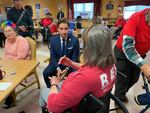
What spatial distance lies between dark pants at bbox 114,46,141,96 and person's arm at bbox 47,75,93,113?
93cm

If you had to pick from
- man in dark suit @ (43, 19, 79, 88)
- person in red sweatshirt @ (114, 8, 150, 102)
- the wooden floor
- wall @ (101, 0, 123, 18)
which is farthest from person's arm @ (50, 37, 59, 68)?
wall @ (101, 0, 123, 18)

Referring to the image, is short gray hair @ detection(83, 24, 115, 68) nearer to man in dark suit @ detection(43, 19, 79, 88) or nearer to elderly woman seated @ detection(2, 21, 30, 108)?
man in dark suit @ detection(43, 19, 79, 88)

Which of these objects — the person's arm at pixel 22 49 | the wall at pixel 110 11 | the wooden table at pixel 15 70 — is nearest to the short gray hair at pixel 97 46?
the wooden table at pixel 15 70

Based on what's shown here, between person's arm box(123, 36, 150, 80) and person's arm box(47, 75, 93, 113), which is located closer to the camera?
person's arm box(47, 75, 93, 113)

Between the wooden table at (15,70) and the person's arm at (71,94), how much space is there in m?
0.54

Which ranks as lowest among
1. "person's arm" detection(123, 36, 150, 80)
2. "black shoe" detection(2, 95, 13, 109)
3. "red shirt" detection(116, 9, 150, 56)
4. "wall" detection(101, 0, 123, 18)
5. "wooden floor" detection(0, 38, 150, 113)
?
"wooden floor" detection(0, 38, 150, 113)

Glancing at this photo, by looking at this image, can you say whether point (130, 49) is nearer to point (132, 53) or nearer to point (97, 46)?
point (132, 53)

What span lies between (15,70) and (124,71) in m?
1.23

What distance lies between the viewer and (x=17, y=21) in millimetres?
3740

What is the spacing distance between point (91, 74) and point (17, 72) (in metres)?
1.18

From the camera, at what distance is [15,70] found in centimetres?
204

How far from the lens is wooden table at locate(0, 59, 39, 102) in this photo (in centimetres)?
161

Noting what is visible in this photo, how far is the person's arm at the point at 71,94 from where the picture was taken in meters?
1.04

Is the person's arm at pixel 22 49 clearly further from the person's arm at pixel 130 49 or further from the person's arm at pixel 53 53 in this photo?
the person's arm at pixel 130 49
